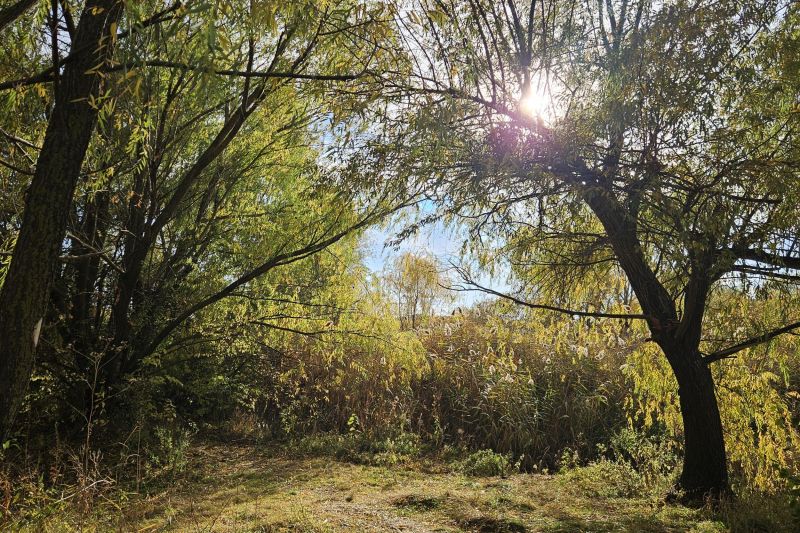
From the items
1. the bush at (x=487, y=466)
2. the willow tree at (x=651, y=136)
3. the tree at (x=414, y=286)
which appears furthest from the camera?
the tree at (x=414, y=286)

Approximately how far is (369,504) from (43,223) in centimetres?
360

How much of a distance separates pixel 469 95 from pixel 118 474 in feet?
16.7

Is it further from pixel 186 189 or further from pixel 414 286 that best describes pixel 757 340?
pixel 414 286

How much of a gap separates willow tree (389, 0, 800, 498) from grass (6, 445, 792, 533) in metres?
0.90

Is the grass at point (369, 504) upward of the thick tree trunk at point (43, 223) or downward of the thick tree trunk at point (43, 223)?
downward

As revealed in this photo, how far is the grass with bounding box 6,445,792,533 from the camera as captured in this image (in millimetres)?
4117

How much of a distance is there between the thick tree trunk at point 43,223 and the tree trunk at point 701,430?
4813 mm

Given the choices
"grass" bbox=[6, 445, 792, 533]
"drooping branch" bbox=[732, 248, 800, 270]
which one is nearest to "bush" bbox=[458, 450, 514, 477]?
"grass" bbox=[6, 445, 792, 533]

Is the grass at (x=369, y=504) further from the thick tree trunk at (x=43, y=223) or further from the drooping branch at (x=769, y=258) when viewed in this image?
the drooping branch at (x=769, y=258)

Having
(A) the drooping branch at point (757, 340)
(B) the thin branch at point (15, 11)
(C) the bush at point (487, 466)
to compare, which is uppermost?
(B) the thin branch at point (15, 11)

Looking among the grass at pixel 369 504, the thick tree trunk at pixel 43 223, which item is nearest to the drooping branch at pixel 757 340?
the grass at pixel 369 504

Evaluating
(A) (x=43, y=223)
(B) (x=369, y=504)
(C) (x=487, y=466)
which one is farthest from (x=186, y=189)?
(C) (x=487, y=466)

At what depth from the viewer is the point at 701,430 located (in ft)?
15.8

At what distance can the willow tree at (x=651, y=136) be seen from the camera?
3.56 metres
